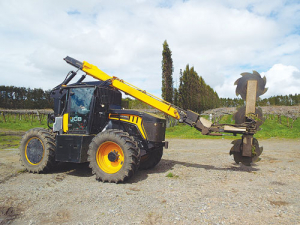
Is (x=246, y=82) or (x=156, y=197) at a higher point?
(x=246, y=82)

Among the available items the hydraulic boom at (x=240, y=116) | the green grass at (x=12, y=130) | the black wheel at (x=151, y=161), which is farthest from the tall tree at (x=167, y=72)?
the hydraulic boom at (x=240, y=116)

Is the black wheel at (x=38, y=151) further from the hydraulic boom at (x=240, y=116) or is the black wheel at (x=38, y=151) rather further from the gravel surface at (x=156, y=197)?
the hydraulic boom at (x=240, y=116)

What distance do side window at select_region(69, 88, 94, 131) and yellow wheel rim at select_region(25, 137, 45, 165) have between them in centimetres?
109

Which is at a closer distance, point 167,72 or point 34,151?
point 34,151

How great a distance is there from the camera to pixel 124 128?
22.7 ft

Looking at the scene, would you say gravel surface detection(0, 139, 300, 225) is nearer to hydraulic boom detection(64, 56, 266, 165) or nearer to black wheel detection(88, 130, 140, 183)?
black wheel detection(88, 130, 140, 183)

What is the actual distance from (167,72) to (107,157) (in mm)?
22501

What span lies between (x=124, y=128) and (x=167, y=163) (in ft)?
8.42

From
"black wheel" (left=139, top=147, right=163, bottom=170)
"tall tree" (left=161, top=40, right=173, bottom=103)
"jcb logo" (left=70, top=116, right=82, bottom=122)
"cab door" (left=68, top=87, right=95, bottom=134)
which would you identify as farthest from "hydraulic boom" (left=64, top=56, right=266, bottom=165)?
"tall tree" (left=161, top=40, right=173, bottom=103)

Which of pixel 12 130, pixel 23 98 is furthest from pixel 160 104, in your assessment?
pixel 23 98

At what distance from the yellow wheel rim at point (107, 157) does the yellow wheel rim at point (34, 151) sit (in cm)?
198

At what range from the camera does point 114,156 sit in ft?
19.7

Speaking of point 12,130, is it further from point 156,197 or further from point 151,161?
point 156,197

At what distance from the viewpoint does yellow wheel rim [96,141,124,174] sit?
239 inches
